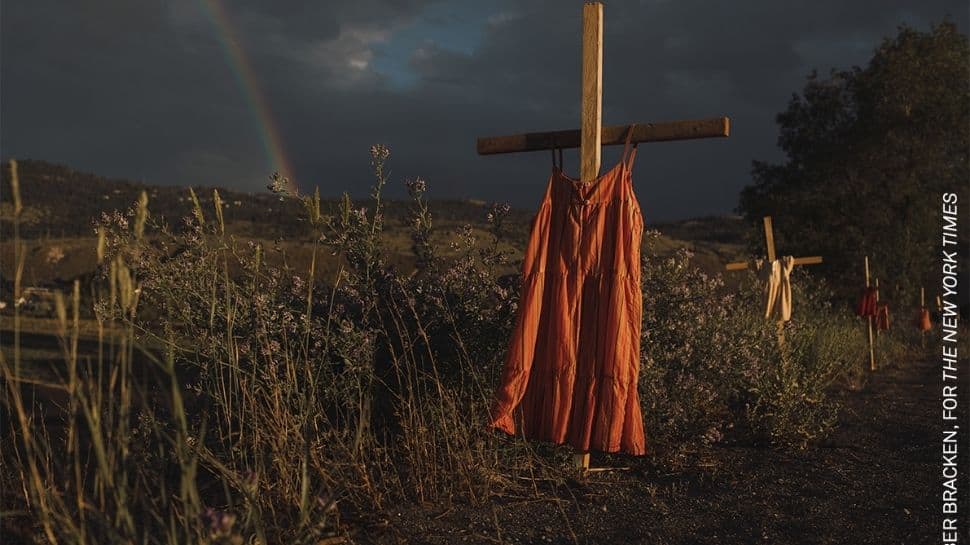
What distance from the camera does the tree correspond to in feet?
55.8

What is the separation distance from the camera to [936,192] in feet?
57.6

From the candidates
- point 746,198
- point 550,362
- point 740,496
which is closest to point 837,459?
point 740,496

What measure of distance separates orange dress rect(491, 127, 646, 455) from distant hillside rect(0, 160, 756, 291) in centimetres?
2048

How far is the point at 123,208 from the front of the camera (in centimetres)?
3095

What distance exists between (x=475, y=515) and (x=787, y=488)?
2.08m

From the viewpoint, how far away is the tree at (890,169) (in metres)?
17.0

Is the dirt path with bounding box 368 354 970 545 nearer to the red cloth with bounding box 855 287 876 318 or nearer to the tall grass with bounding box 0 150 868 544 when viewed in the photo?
the tall grass with bounding box 0 150 868 544

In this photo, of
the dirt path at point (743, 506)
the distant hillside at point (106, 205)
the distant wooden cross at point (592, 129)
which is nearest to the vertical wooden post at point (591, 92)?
the distant wooden cross at point (592, 129)

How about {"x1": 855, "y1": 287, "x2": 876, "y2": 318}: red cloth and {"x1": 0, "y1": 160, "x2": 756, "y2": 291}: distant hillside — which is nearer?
{"x1": 855, "y1": 287, "x2": 876, "y2": 318}: red cloth

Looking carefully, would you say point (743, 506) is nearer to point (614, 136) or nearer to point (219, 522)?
point (614, 136)

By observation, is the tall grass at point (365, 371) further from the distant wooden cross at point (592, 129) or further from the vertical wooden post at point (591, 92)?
the vertical wooden post at point (591, 92)

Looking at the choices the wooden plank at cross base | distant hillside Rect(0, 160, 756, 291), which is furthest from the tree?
the wooden plank at cross base

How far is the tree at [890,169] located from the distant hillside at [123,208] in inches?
293

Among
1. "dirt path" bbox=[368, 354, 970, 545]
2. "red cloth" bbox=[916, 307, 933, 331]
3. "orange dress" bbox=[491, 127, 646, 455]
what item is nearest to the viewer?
"dirt path" bbox=[368, 354, 970, 545]
